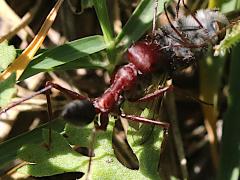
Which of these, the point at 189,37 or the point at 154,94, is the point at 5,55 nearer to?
the point at 154,94

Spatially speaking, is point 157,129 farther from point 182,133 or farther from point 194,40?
point 182,133

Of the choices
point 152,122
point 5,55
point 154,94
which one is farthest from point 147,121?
point 5,55

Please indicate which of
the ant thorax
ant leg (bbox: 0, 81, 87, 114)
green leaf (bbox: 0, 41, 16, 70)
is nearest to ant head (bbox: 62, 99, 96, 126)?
ant leg (bbox: 0, 81, 87, 114)

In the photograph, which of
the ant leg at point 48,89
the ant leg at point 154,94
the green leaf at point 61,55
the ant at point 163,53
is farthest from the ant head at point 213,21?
the ant leg at point 48,89

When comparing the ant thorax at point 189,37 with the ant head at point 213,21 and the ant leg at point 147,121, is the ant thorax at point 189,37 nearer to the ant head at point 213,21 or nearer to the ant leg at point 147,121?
the ant head at point 213,21

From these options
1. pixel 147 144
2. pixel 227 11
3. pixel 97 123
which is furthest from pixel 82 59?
pixel 227 11

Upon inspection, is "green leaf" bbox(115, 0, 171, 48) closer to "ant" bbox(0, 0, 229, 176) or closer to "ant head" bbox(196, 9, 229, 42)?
"ant" bbox(0, 0, 229, 176)
